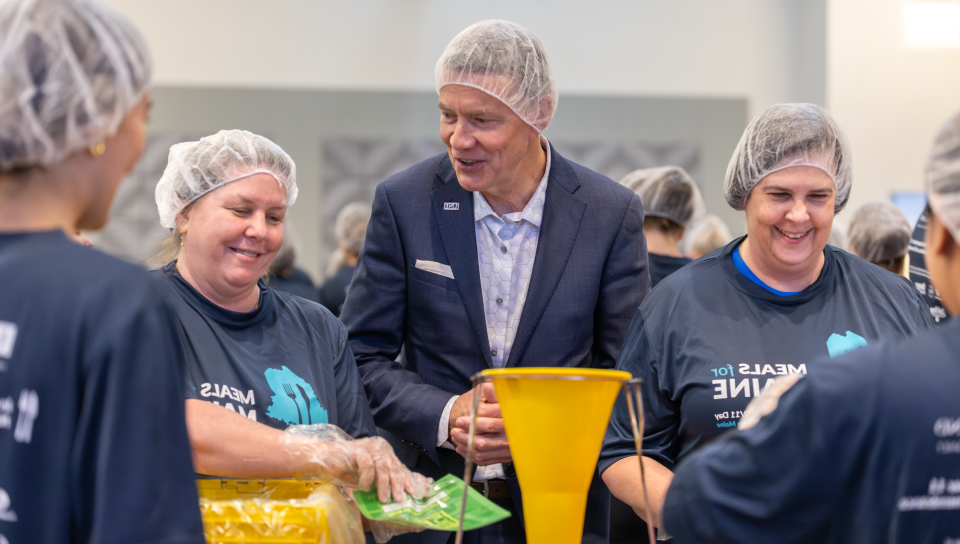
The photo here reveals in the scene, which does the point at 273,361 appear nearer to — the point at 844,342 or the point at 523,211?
the point at 523,211

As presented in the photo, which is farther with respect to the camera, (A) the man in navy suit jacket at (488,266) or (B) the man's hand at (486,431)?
(A) the man in navy suit jacket at (488,266)

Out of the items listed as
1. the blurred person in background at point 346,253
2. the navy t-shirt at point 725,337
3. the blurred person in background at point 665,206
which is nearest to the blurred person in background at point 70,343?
the navy t-shirt at point 725,337

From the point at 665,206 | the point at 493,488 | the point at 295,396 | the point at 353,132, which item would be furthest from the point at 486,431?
the point at 353,132

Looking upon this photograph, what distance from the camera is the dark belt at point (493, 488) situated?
7.28ft

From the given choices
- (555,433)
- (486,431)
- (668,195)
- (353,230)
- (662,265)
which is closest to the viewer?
(555,433)

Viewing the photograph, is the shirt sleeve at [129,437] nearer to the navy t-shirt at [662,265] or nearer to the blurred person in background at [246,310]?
the blurred person in background at [246,310]

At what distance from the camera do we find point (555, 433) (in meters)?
1.49

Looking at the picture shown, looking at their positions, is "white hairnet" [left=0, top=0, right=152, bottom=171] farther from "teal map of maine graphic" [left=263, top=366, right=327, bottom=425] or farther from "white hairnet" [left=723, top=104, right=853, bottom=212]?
"white hairnet" [left=723, top=104, right=853, bottom=212]

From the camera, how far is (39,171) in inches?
45.5

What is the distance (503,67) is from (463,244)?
1.62 feet

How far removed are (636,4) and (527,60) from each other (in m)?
5.77

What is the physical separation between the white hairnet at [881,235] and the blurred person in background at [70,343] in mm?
3204

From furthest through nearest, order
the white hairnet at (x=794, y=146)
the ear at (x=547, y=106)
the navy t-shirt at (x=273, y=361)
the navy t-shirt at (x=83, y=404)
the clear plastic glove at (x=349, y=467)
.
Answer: the ear at (x=547, y=106)
the white hairnet at (x=794, y=146)
the navy t-shirt at (x=273, y=361)
the clear plastic glove at (x=349, y=467)
the navy t-shirt at (x=83, y=404)

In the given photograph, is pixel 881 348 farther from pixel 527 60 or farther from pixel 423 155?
pixel 423 155
